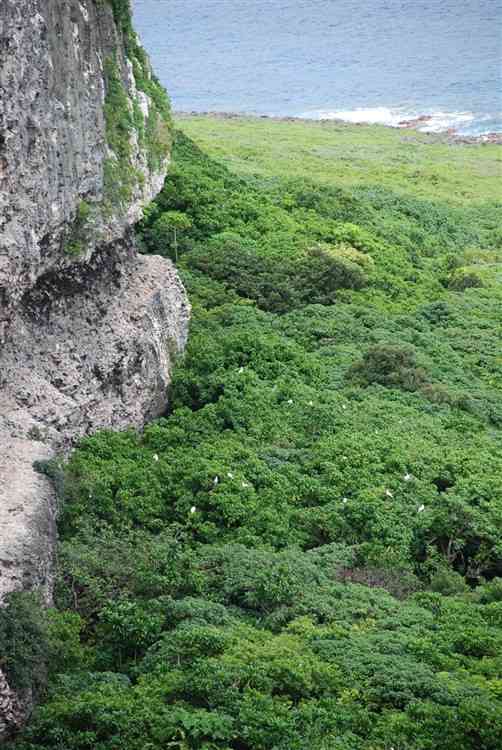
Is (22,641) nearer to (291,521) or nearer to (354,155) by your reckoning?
(291,521)

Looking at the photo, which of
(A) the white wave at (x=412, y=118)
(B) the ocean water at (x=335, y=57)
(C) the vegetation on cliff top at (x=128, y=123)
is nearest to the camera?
(C) the vegetation on cliff top at (x=128, y=123)

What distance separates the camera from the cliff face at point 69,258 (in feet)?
51.7

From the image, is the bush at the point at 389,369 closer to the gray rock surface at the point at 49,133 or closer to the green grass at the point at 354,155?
the gray rock surface at the point at 49,133

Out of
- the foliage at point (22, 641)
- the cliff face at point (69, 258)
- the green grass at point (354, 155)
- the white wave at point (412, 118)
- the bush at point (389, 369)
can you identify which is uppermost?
the cliff face at point (69, 258)

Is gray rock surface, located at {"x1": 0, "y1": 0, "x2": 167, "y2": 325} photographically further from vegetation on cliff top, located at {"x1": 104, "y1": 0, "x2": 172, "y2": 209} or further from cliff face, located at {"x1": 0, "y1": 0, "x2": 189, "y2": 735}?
vegetation on cliff top, located at {"x1": 104, "y1": 0, "x2": 172, "y2": 209}

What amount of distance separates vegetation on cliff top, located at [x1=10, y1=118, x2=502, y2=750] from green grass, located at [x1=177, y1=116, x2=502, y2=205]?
12134mm

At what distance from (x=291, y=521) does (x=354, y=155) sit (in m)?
35.1

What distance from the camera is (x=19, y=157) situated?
52.6 ft

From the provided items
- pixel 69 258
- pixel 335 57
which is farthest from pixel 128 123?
pixel 335 57

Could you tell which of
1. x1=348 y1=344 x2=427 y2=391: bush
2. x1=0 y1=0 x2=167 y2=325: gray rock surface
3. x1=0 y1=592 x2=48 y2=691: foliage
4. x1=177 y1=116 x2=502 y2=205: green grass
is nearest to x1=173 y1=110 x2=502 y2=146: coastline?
x1=177 y1=116 x2=502 y2=205: green grass

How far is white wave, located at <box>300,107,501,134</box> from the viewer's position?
2474 inches

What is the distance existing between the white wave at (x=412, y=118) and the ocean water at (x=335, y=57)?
9 centimetres

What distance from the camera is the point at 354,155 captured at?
51.8 metres

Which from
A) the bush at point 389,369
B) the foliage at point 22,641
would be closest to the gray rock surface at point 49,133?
the foliage at point 22,641
